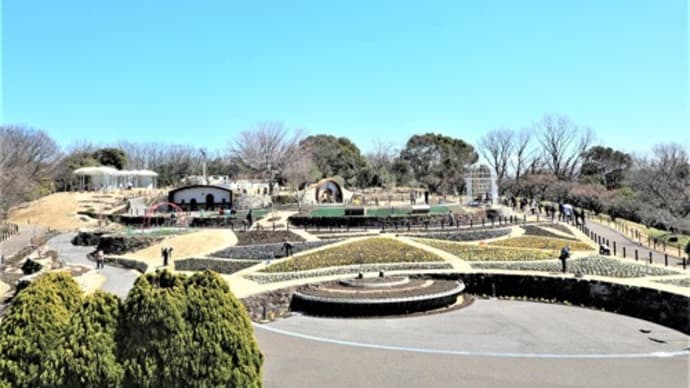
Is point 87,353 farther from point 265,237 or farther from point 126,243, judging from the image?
point 126,243

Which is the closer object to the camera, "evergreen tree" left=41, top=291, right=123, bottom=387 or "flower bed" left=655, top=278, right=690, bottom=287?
"evergreen tree" left=41, top=291, right=123, bottom=387

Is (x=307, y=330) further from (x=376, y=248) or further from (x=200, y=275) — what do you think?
(x=376, y=248)

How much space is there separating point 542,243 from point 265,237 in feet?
55.5

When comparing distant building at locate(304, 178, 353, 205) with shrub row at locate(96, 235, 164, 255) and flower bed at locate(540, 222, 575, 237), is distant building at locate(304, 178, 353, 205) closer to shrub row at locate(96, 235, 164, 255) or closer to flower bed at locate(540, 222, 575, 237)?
shrub row at locate(96, 235, 164, 255)

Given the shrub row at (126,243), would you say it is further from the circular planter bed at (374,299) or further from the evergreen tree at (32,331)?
the evergreen tree at (32,331)

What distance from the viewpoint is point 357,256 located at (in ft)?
86.4

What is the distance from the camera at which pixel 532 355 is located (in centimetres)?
1312

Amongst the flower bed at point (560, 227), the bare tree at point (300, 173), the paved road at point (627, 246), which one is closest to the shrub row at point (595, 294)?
the paved road at point (627, 246)

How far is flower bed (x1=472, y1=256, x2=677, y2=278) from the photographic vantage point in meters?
20.7

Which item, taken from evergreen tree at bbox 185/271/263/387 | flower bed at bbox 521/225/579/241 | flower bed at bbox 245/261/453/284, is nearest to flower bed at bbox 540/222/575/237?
flower bed at bbox 521/225/579/241

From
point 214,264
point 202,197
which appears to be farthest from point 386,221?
point 202,197

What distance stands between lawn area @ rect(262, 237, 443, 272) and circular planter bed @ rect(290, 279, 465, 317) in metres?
4.53

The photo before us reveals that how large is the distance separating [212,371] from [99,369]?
1.67 metres

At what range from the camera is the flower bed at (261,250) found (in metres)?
28.6
